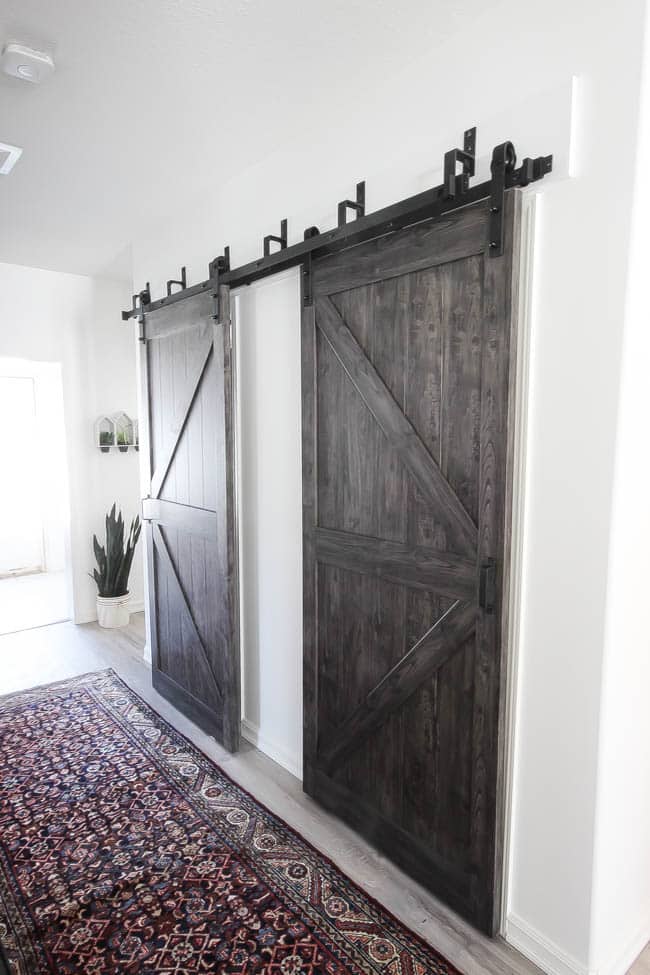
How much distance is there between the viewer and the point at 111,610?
4.60 meters

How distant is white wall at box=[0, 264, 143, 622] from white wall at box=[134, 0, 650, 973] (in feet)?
11.1

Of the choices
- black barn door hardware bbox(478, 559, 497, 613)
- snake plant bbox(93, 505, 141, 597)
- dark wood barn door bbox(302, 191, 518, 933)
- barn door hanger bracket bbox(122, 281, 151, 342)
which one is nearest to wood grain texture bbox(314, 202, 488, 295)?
dark wood barn door bbox(302, 191, 518, 933)

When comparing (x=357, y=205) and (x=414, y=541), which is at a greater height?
(x=357, y=205)

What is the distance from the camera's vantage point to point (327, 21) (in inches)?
66.8

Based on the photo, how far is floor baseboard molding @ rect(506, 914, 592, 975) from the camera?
5.24 feet

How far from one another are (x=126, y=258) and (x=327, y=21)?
283 cm

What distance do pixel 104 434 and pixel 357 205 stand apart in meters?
3.33

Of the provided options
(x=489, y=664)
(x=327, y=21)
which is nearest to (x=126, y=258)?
(x=327, y=21)

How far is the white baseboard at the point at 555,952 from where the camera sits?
1.60 meters

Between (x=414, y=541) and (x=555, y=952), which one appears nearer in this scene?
(x=555, y=952)

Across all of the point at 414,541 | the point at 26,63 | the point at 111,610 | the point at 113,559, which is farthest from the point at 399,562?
the point at 111,610

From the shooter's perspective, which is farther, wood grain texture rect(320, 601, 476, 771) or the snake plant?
the snake plant

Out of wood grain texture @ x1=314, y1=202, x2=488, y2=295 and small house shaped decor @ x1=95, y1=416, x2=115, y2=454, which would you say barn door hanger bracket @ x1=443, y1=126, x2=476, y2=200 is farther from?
small house shaped decor @ x1=95, y1=416, x2=115, y2=454

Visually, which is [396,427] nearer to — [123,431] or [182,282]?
[182,282]
